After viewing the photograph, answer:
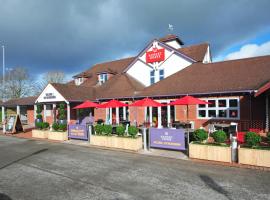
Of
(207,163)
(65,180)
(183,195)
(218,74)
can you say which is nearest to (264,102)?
(218,74)

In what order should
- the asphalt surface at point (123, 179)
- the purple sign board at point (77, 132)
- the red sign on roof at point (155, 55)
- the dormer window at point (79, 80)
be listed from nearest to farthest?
the asphalt surface at point (123, 179)
the purple sign board at point (77, 132)
the red sign on roof at point (155, 55)
the dormer window at point (79, 80)

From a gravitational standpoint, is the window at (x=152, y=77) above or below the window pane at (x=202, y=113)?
above

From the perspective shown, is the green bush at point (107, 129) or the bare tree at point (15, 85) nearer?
the green bush at point (107, 129)

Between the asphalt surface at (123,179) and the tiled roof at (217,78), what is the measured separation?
26.4 feet

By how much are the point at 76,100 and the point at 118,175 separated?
15221 mm

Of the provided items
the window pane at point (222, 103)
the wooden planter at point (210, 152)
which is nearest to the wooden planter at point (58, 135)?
the wooden planter at point (210, 152)

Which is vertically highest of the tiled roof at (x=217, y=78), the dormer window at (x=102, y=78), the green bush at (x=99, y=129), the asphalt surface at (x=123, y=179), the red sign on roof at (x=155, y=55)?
the red sign on roof at (x=155, y=55)

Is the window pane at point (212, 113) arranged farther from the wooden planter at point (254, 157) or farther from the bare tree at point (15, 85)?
the bare tree at point (15, 85)

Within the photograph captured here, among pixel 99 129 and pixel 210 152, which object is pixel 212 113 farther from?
pixel 99 129

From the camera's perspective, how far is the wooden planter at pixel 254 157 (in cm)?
839

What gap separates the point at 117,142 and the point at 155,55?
12.5m

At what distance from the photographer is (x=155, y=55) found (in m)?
22.8

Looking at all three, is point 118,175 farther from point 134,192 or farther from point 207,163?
point 207,163

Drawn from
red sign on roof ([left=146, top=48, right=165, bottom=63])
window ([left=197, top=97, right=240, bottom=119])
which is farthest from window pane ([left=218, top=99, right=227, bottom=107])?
red sign on roof ([left=146, top=48, right=165, bottom=63])
